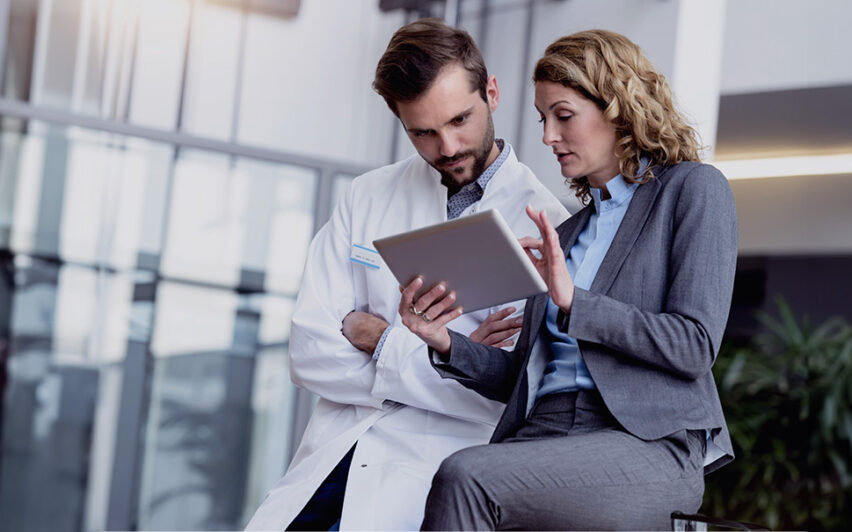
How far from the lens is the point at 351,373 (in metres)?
2.19

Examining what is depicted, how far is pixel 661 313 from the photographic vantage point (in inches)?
65.5

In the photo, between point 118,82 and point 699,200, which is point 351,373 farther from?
point 118,82

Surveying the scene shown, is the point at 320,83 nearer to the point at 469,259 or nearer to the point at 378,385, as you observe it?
the point at 378,385

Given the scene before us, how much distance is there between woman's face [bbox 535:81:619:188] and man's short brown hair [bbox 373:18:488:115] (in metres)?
0.53

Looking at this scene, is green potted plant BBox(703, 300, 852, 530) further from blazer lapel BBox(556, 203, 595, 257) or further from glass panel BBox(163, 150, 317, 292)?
blazer lapel BBox(556, 203, 595, 257)

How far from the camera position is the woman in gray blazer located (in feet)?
5.11

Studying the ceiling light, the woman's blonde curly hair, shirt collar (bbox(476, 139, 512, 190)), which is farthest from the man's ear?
the ceiling light

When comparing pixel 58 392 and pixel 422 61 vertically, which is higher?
pixel 422 61

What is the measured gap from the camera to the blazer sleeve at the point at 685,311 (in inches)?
63.2

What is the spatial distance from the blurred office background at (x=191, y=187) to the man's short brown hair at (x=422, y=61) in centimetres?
219

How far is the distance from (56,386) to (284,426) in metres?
1.10

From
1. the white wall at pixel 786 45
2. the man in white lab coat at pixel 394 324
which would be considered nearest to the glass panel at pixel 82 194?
the man in white lab coat at pixel 394 324

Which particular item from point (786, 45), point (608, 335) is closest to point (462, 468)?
point (608, 335)

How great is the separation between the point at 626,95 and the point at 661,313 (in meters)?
0.43
